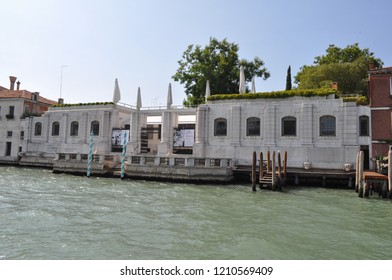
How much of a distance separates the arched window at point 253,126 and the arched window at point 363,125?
7855 millimetres

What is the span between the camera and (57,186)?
18781 millimetres

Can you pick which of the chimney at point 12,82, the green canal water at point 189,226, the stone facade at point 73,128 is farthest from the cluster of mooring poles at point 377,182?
the chimney at point 12,82

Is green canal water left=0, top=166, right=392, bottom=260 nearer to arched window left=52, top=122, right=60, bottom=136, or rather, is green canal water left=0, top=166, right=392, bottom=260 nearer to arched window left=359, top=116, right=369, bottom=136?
arched window left=359, top=116, right=369, bottom=136

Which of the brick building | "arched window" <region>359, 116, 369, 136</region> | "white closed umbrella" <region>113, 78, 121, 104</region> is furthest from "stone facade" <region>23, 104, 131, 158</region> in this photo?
the brick building

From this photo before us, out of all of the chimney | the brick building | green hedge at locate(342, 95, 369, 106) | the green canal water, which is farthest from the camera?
the chimney

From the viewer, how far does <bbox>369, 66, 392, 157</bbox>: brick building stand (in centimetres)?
2316

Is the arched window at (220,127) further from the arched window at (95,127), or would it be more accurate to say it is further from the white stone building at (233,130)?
the arched window at (95,127)

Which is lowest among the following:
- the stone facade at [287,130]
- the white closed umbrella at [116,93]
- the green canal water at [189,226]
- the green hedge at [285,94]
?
the green canal water at [189,226]

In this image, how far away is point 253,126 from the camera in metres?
26.6

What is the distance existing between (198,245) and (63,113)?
1214 inches

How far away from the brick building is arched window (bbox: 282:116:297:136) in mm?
5684

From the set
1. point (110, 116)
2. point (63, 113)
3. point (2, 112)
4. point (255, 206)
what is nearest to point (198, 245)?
point (255, 206)

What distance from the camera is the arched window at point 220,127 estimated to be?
2748cm

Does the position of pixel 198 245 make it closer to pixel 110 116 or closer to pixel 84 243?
pixel 84 243
